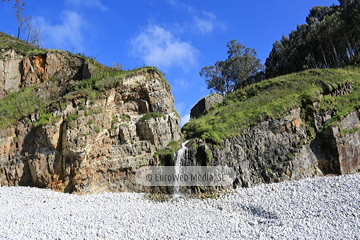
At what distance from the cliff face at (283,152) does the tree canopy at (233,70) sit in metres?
30.1

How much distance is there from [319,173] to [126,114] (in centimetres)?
1334

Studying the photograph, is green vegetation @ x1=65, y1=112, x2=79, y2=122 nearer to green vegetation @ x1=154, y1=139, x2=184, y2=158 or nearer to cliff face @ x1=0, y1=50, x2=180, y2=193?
cliff face @ x1=0, y1=50, x2=180, y2=193

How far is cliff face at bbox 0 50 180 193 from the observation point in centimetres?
1448

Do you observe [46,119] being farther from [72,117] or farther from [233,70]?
[233,70]

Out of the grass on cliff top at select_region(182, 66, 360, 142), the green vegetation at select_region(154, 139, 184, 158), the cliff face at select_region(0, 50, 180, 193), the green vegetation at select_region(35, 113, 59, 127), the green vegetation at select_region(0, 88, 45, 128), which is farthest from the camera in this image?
the grass on cliff top at select_region(182, 66, 360, 142)

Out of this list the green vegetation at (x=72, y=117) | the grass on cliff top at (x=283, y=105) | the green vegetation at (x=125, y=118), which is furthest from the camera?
the grass on cliff top at (x=283, y=105)

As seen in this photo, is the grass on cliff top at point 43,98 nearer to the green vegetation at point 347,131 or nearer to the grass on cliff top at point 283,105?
the grass on cliff top at point 283,105

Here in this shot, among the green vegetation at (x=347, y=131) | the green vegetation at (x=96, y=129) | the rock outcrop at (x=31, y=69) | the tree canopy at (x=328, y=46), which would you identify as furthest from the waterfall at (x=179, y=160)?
the tree canopy at (x=328, y=46)

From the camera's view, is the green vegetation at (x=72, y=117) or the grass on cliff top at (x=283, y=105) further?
the grass on cliff top at (x=283, y=105)

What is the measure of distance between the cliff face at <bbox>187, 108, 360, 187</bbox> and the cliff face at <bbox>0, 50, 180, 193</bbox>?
10.8ft

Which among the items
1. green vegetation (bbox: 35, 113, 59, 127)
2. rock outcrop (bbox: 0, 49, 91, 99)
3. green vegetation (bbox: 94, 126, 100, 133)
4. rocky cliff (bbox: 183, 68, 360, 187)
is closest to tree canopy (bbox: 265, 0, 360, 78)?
rocky cliff (bbox: 183, 68, 360, 187)

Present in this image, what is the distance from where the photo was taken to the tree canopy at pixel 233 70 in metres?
48.1

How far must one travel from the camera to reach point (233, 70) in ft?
160

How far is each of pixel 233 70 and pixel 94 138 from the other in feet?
126
